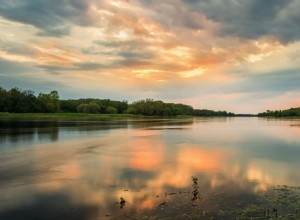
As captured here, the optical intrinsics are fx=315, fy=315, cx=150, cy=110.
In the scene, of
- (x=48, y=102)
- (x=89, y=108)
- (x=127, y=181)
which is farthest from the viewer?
(x=89, y=108)

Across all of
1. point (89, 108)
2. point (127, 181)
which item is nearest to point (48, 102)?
point (89, 108)

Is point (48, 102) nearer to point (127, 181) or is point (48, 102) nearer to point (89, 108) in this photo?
point (89, 108)

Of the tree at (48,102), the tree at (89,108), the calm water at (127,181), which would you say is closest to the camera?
the calm water at (127,181)

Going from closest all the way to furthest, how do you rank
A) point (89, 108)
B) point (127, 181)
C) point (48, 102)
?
1. point (127, 181)
2. point (48, 102)
3. point (89, 108)

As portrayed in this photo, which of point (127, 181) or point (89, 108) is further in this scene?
point (89, 108)

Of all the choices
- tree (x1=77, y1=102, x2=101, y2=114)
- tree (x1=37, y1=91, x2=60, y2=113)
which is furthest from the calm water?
tree (x1=77, y1=102, x2=101, y2=114)

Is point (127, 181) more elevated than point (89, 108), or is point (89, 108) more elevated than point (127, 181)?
point (89, 108)

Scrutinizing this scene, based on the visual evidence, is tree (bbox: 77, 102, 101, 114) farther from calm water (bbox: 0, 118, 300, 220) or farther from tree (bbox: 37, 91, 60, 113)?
calm water (bbox: 0, 118, 300, 220)

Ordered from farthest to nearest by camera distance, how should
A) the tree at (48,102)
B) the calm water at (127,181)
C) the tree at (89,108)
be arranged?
the tree at (89,108) < the tree at (48,102) < the calm water at (127,181)

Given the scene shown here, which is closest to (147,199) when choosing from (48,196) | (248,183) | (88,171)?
(48,196)

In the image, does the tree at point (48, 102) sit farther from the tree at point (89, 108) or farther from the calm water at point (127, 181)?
the calm water at point (127, 181)

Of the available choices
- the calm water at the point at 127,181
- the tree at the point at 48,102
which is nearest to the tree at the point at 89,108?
the tree at the point at 48,102

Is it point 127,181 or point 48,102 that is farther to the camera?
point 48,102

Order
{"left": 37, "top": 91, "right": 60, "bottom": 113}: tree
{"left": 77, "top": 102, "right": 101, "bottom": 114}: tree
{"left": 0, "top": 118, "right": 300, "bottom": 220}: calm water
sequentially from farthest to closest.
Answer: {"left": 77, "top": 102, "right": 101, "bottom": 114}: tree < {"left": 37, "top": 91, "right": 60, "bottom": 113}: tree < {"left": 0, "top": 118, "right": 300, "bottom": 220}: calm water
